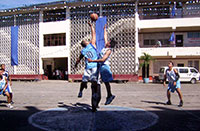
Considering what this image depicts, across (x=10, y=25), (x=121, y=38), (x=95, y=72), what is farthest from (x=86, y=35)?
(x=95, y=72)

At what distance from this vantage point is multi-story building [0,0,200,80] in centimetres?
2173

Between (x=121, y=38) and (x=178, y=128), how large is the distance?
719 inches

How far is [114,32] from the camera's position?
22125 millimetres

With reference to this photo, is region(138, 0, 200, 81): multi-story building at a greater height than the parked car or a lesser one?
greater

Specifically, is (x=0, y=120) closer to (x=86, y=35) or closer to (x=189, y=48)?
(x=86, y=35)

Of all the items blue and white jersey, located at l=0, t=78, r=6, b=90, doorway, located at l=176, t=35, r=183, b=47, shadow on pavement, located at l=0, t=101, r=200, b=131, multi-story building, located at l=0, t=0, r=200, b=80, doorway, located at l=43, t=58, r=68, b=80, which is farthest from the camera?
doorway, located at l=43, t=58, r=68, b=80

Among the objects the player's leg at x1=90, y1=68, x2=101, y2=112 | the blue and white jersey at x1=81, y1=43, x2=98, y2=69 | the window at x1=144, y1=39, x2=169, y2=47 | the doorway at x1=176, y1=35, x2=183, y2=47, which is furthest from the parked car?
the blue and white jersey at x1=81, y1=43, x2=98, y2=69

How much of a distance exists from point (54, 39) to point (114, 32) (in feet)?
26.7

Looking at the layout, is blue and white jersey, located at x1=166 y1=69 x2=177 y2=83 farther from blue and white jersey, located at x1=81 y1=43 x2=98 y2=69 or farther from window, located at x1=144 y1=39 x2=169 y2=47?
window, located at x1=144 y1=39 x2=169 y2=47

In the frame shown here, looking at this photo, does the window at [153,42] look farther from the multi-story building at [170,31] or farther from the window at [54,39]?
the window at [54,39]

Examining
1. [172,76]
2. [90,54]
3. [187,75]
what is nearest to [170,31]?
[187,75]

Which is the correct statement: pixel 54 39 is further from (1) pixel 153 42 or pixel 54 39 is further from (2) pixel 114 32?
(1) pixel 153 42

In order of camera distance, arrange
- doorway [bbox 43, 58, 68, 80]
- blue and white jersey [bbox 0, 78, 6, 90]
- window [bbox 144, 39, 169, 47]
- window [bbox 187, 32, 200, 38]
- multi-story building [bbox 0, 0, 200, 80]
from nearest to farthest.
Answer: blue and white jersey [bbox 0, 78, 6, 90] < multi-story building [bbox 0, 0, 200, 80] < window [bbox 187, 32, 200, 38] < window [bbox 144, 39, 169, 47] < doorway [bbox 43, 58, 68, 80]

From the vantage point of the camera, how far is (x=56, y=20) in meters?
24.6
